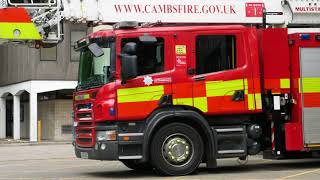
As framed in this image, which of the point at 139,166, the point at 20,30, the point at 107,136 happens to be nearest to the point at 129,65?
the point at 107,136

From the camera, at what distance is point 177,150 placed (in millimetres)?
12352

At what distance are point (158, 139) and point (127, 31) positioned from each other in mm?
2217

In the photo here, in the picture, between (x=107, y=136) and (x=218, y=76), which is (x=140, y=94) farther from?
(x=218, y=76)

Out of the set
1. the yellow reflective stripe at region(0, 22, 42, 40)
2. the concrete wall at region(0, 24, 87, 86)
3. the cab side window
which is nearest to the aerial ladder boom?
the yellow reflective stripe at region(0, 22, 42, 40)

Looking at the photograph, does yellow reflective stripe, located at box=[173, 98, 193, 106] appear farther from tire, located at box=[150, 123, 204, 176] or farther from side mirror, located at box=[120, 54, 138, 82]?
side mirror, located at box=[120, 54, 138, 82]

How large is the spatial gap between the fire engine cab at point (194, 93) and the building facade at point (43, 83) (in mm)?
22096

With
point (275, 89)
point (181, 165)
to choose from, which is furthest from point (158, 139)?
point (275, 89)

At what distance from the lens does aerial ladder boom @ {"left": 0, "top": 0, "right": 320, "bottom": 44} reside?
12945 millimetres

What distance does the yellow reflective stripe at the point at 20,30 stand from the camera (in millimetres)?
12719

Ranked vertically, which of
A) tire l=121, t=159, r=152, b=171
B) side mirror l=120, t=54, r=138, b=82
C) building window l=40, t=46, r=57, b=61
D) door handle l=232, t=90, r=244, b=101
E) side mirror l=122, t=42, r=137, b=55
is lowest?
tire l=121, t=159, r=152, b=171

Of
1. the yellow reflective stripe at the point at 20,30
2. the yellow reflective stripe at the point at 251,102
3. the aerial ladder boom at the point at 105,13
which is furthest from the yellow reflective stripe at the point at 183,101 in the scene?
the yellow reflective stripe at the point at 20,30

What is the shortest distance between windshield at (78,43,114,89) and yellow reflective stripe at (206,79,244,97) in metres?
2.00

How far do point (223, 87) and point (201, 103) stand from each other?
0.56 metres

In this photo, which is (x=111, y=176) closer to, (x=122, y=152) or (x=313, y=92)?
(x=122, y=152)
